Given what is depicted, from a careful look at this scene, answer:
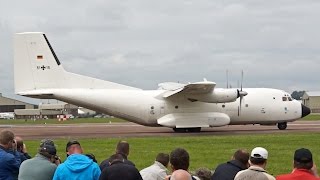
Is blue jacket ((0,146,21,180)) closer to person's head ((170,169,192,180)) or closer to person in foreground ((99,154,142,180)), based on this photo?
person in foreground ((99,154,142,180))

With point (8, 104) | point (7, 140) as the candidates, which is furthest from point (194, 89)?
point (8, 104)

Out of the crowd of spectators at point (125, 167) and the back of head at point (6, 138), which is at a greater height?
the back of head at point (6, 138)

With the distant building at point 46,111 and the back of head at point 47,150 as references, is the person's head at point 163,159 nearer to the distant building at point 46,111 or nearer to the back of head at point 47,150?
the back of head at point 47,150

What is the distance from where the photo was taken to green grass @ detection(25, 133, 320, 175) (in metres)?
18.4

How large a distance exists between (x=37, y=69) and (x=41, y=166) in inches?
1050

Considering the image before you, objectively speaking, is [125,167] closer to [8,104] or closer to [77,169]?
[77,169]

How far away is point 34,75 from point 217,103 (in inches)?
474

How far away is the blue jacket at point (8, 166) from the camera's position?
8.44m

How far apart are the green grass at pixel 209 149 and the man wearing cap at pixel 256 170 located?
9179mm

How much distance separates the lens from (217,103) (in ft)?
115

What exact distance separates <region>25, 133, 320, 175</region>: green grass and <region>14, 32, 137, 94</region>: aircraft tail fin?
644cm

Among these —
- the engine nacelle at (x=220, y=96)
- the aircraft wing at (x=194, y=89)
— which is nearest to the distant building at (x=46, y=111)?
the aircraft wing at (x=194, y=89)

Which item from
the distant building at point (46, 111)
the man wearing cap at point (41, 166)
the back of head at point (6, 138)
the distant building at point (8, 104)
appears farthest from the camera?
the distant building at point (8, 104)

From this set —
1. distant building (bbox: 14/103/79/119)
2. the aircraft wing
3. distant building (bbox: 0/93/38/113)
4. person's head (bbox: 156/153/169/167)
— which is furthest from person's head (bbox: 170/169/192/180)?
distant building (bbox: 0/93/38/113)
